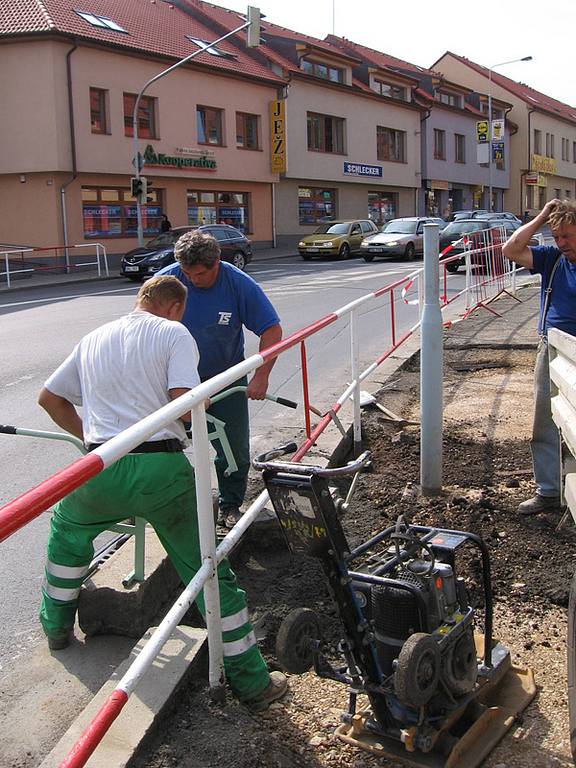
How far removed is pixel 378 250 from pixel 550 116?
45.4m

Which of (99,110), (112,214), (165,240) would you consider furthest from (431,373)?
(99,110)

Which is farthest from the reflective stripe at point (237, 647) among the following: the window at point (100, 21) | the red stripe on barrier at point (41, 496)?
the window at point (100, 21)

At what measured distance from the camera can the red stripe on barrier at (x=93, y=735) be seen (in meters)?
2.13

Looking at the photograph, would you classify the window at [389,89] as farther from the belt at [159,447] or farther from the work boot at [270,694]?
the work boot at [270,694]

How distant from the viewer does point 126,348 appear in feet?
11.0

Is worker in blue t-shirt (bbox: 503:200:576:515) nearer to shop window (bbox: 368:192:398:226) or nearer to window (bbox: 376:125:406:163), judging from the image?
shop window (bbox: 368:192:398:226)

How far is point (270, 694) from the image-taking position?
3.28 meters

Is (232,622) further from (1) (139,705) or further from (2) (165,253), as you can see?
(2) (165,253)

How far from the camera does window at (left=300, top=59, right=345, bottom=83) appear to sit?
4106 centimetres

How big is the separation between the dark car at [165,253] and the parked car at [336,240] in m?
4.86

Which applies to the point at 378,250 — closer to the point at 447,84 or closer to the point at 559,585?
the point at 559,585

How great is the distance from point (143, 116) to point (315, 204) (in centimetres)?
1220

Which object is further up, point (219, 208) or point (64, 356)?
point (219, 208)

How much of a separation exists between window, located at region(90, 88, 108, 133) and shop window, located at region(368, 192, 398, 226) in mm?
19291
